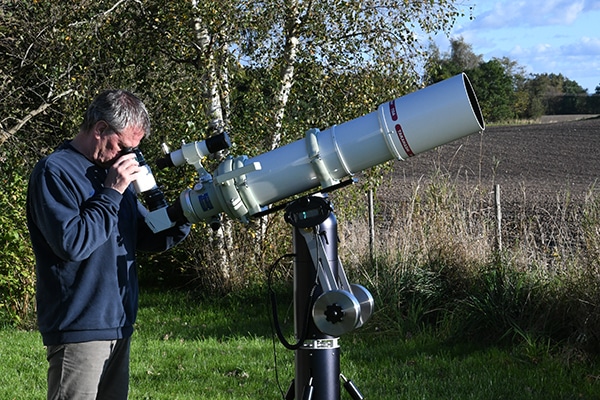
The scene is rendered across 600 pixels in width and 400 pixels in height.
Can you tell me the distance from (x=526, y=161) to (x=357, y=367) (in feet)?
63.7

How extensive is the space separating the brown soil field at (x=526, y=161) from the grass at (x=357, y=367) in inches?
345

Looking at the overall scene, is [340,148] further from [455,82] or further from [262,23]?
[262,23]

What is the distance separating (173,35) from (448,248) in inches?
138

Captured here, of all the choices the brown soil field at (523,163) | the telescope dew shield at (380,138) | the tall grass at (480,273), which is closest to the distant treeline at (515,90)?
the brown soil field at (523,163)

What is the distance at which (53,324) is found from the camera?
311 cm

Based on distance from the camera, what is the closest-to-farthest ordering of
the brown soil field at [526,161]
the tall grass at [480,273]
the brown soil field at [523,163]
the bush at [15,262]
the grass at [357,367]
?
the grass at [357,367], the tall grass at [480,273], the bush at [15,262], the brown soil field at [523,163], the brown soil field at [526,161]

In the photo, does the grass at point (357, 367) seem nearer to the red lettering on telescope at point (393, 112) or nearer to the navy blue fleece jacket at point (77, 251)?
the navy blue fleece jacket at point (77, 251)

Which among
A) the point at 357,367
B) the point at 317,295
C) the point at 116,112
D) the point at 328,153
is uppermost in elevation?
the point at 116,112

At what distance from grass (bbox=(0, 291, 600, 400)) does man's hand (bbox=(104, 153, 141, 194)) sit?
2.15 m

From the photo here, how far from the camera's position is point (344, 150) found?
323 centimetres

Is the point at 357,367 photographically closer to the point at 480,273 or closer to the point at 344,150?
the point at 480,273

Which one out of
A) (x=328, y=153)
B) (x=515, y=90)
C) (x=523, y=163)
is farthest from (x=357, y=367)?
(x=515, y=90)

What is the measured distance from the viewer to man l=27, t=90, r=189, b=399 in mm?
3000

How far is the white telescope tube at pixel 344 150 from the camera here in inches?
123
